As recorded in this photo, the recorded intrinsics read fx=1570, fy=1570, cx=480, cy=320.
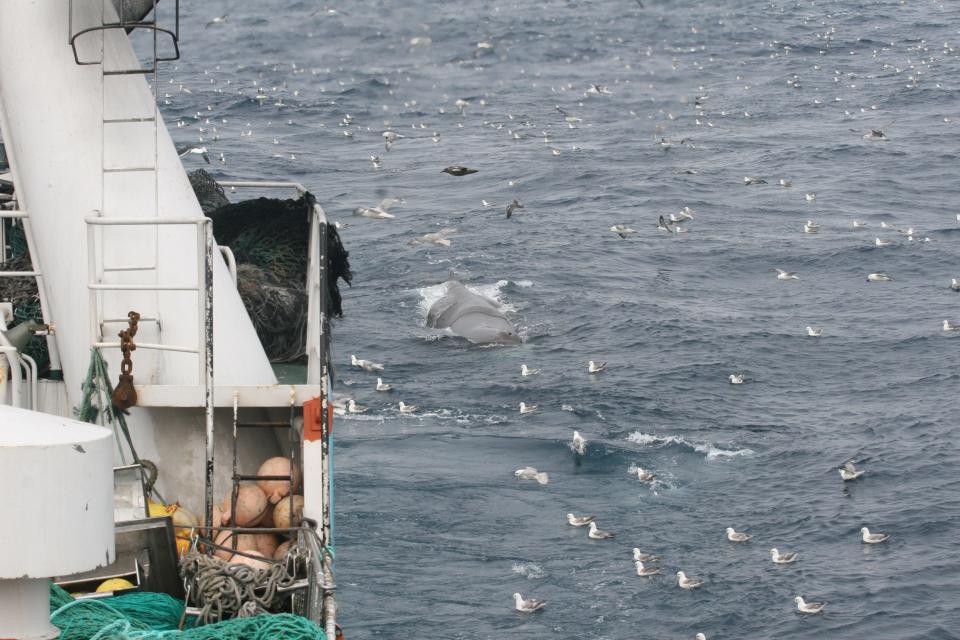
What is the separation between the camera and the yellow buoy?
888 centimetres

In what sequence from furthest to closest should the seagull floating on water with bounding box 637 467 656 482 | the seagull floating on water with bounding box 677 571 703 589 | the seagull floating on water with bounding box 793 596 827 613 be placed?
the seagull floating on water with bounding box 637 467 656 482 → the seagull floating on water with bounding box 677 571 703 589 → the seagull floating on water with bounding box 793 596 827 613

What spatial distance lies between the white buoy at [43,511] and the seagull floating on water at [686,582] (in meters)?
16.2

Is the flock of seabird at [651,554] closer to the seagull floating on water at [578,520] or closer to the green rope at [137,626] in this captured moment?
the seagull floating on water at [578,520]

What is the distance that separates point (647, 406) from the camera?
28.9 meters

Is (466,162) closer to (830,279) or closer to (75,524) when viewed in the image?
(830,279)

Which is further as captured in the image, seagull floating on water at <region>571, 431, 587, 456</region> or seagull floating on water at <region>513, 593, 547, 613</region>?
seagull floating on water at <region>571, 431, 587, 456</region>

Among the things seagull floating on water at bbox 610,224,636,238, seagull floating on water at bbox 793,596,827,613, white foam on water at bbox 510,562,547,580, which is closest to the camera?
seagull floating on water at bbox 793,596,827,613

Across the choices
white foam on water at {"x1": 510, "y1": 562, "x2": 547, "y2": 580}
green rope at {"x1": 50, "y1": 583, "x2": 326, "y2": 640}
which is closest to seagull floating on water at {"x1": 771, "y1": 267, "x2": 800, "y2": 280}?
white foam on water at {"x1": 510, "y1": 562, "x2": 547, "y2": 580}

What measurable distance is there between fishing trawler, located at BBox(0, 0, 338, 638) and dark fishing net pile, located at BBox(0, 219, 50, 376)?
8cm

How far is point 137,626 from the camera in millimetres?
8391

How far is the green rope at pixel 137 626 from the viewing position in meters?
7.62

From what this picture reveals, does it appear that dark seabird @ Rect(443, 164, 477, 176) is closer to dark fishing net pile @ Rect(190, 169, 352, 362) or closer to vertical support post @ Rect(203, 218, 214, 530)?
dark fishing net pile @ Rect(190, 169, 352, 362)

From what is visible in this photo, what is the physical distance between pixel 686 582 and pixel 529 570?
2.18 m

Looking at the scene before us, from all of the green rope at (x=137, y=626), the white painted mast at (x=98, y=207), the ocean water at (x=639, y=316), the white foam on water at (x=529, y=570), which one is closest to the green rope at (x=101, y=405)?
the white painted mast at (x=98, y=207)
